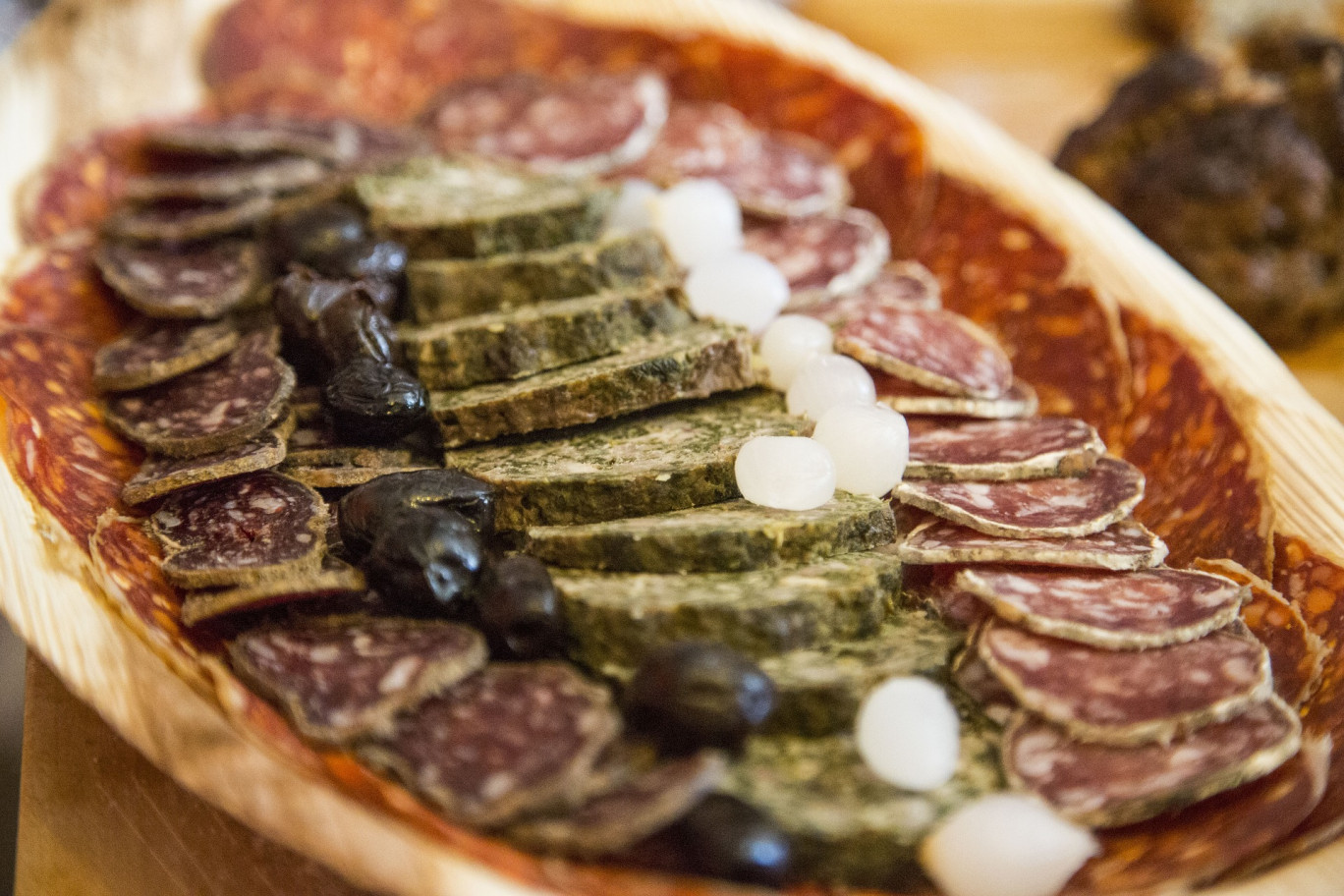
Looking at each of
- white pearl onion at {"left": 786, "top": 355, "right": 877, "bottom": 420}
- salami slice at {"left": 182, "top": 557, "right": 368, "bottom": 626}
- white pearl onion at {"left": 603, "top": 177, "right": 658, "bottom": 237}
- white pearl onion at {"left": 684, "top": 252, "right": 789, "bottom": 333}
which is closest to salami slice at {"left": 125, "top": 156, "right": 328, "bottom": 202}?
white pearl onion at {"left": 603, "top": 177, "right": 658, "bottom": 237}

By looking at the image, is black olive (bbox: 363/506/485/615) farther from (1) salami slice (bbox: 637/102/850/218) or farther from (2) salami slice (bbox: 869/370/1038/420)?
(1) salami slice (bbox: 637/102/850/218)

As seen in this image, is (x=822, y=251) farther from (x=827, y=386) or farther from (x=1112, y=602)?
(x=1112, y=602)

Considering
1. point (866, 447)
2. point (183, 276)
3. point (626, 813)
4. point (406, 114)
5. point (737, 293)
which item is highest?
point (406, 114)

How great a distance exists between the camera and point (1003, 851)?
1258mm

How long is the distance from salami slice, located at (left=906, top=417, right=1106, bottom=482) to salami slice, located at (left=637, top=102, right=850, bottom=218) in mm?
834

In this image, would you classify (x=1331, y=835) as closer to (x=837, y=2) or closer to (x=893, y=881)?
(x=893, y=881)

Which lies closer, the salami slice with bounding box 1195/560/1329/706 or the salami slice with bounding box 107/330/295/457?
the salami slice with bounding box 1195/560/1329/706

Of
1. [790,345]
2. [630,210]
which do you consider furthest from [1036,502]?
[630,210]

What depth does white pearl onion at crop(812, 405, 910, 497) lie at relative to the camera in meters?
1.72

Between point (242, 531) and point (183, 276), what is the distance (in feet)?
2.73

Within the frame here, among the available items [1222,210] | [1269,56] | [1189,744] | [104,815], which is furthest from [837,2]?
[104,815]

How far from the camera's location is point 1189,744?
55.0 inches

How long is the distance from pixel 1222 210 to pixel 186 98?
3211mm

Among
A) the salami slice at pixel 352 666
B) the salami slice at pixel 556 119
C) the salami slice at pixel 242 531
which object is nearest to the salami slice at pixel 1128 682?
the salami slice at pixel 352 666
